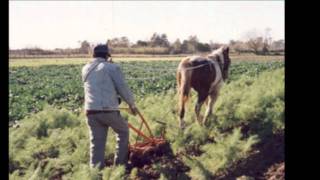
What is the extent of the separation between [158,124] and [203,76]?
695mm

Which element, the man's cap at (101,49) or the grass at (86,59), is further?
the grass at (86,59)

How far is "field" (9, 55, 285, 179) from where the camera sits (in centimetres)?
529

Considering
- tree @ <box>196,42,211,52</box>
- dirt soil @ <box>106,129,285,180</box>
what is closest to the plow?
dirt soil @ <box>106,129,285,180</box>

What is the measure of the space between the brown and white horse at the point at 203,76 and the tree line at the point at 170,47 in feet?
0.35

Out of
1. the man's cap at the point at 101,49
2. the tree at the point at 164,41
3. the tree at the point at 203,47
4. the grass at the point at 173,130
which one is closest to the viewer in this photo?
the man's cap at the point at 101,49

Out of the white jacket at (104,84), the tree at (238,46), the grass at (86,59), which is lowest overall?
the white jacket at (104,84)

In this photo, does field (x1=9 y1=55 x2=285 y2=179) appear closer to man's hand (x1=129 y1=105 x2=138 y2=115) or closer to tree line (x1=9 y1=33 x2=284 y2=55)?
tree line (x1=9 y1=33 x2=284 y2=55)

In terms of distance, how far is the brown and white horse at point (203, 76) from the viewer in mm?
5664

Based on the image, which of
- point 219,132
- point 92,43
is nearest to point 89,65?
point 92,43

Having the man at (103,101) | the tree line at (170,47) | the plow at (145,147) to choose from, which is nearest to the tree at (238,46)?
the tree line at (170,47)

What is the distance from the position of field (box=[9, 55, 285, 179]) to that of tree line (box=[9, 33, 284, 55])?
9 cm

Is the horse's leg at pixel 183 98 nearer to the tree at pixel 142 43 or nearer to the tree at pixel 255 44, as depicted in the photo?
the tree at pixel 142 43

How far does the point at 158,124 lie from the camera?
5645 millimetres
